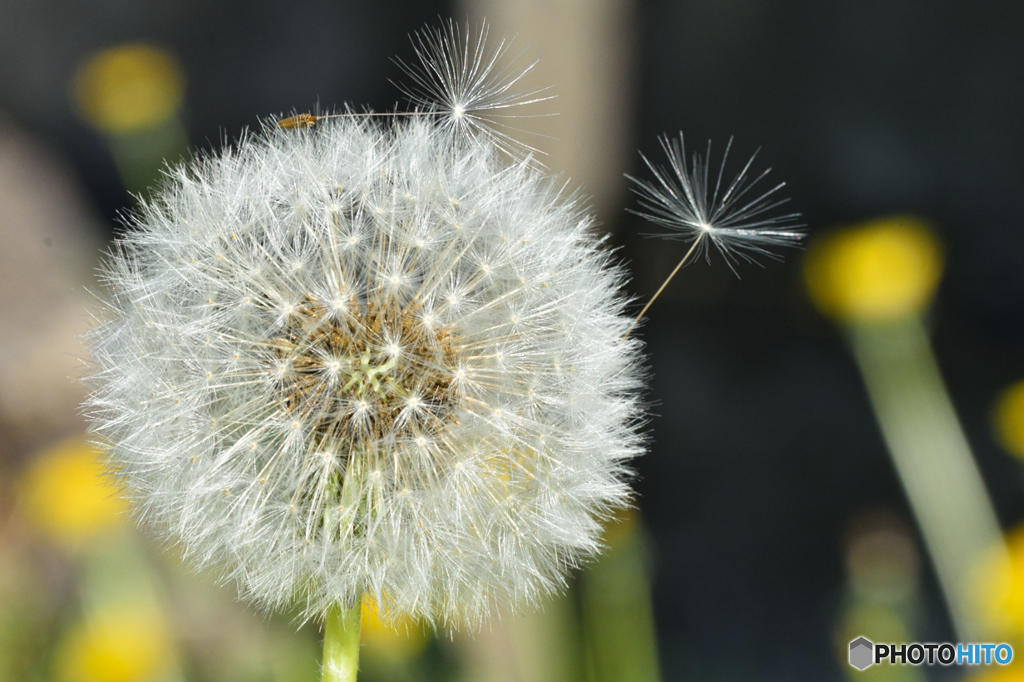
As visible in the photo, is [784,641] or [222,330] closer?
[222,330]

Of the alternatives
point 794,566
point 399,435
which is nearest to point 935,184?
point 794,566

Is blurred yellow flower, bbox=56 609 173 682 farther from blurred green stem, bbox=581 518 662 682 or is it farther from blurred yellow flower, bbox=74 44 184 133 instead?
blurred yellow flower, bbox=74 44 184 133

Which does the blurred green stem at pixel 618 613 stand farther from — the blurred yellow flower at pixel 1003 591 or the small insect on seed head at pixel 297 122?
the small insect on seed head at pixel 297 122

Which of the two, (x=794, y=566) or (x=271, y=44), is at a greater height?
(x=271, y=44)

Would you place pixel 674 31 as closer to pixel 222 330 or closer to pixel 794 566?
pixel 794 566

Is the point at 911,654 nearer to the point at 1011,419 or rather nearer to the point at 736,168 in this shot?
the point at 1011,419

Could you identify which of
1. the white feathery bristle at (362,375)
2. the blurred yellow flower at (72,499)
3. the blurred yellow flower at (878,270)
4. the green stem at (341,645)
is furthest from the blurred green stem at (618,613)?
the blurred yellow flower at (72,499)

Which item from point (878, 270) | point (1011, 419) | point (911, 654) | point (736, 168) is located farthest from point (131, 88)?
point (1011, 419)
